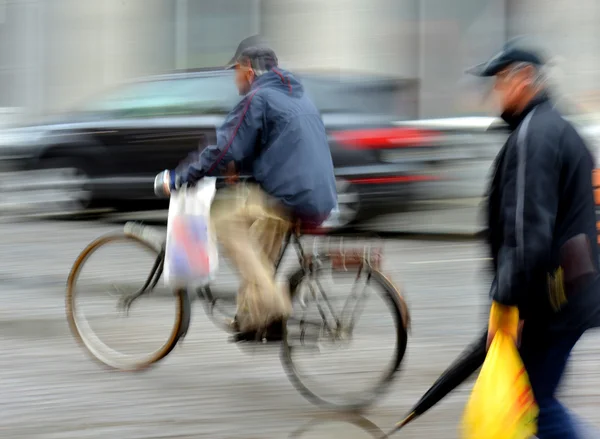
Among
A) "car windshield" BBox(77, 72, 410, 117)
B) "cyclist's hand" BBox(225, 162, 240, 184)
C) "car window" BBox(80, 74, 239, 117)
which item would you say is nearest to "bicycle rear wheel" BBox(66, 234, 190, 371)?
"cyclist's hand" BBox(225, 162, 240, 184)

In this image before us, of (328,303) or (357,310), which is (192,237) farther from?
(357,310)

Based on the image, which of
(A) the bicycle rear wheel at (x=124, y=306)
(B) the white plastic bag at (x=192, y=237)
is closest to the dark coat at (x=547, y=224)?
(B) the white plastic bag at (x=192, y=237)

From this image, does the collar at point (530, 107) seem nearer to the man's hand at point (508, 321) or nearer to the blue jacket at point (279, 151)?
the man's hand at point (508, 321)

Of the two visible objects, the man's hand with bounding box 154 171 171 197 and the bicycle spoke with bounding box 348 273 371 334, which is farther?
the man's hand with bounding box 154 171 171 197

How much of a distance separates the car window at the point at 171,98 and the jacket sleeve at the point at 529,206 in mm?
7941

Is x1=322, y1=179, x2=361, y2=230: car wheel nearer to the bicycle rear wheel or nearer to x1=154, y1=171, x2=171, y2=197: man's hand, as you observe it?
the bicycle rear wheel

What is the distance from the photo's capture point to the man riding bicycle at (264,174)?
5750mm

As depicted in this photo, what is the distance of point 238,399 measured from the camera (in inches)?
232

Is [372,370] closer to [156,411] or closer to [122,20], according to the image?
[156,411]

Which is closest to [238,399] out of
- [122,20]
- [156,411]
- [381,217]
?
[156,411]

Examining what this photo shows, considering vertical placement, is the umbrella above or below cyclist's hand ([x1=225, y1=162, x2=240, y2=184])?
below

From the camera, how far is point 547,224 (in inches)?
148

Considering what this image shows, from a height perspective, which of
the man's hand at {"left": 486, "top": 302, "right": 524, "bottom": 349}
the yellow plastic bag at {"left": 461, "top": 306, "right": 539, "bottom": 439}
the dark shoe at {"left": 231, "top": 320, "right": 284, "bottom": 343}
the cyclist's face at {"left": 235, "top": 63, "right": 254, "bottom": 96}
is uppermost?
the cyclist's face at {"left": 235, "top": 63, "right": 254, "bottom": 96}

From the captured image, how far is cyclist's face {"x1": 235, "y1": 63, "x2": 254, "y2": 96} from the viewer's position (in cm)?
601
